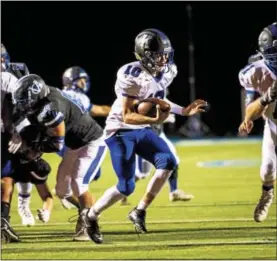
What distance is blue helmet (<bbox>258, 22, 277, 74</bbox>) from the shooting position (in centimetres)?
444

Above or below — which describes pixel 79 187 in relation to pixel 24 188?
above

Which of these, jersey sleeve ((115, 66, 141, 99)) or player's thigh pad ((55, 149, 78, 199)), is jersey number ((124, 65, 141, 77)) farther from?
player's thigh pad ((55, 149, 78, 199))

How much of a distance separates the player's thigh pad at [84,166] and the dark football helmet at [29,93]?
2.06 feet

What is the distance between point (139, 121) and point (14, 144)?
670 mm

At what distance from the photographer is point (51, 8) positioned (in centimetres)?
1786

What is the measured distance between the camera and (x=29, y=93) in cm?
446

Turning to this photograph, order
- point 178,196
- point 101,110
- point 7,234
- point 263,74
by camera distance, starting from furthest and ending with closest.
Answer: point 178,196 → point 101,110 → point 7,234 → point 263,74

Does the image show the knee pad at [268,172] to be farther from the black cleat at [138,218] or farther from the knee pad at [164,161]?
the black cleat at [138,218]

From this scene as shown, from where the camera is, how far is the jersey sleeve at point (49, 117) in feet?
14.7

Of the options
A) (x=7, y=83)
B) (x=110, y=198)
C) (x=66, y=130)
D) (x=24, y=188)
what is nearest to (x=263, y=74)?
(x=110, y=198)

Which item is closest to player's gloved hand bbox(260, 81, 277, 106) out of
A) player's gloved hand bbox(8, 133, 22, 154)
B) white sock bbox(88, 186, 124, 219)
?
white sock bbox(88, 186, 124, 219)

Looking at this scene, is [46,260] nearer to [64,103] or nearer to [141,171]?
[64,103]

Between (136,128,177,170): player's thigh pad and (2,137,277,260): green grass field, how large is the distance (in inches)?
16.8

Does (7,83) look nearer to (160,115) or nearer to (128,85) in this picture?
(128,85)
